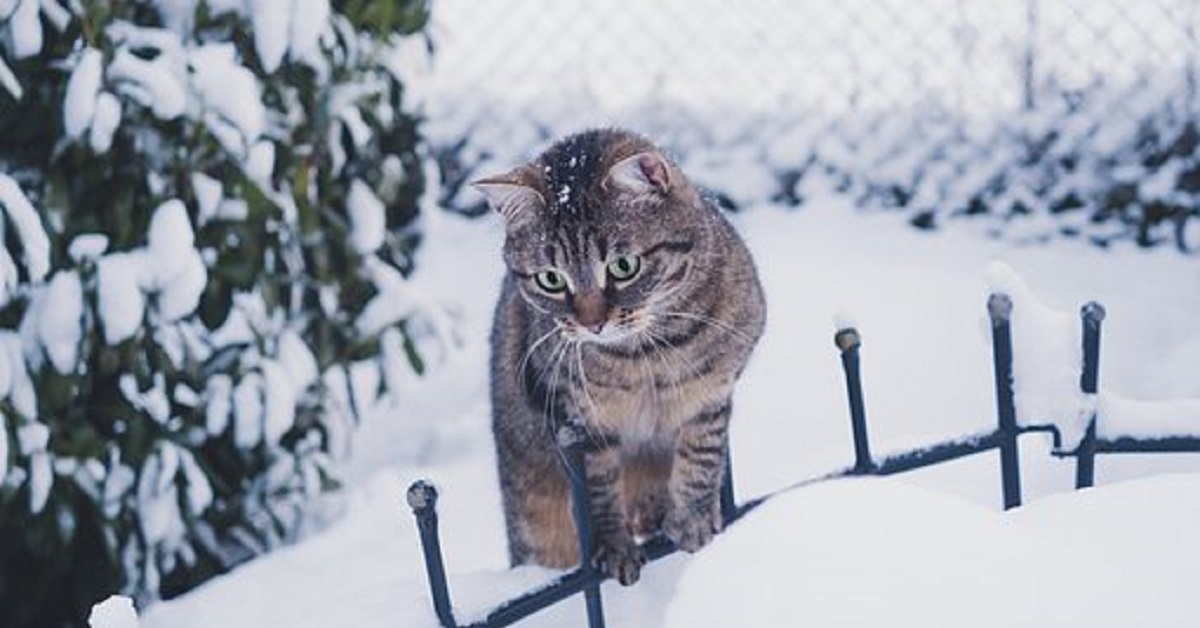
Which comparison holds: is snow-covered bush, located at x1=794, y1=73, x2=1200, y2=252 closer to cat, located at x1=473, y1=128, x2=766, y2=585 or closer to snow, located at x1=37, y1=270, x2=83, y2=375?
cat, located at x1=473, y1=128, x2=766, y2=585

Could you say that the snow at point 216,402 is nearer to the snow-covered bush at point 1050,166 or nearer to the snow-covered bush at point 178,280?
the snow-covered bush at point 178,280

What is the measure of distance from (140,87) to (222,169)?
0.28 metres

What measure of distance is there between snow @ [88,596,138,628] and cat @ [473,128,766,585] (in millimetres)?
603

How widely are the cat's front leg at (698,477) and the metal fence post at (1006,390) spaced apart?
33 centimetres

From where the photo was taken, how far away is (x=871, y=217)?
13.1 ft

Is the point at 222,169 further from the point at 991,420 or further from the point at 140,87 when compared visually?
the point at 991,420

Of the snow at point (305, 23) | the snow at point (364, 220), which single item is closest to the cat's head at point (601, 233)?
the snow at point (305, 23)

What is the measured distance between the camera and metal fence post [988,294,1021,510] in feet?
4.97

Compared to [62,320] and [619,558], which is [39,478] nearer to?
[62,320]

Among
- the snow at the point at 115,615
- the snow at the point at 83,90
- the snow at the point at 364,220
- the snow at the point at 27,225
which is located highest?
the snow at the point at 83,90

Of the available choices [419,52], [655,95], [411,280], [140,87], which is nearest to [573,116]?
[655,95]

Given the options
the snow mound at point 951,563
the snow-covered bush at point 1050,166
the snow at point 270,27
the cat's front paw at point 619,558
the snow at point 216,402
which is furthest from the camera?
the snow-covered bush at point 1050,166

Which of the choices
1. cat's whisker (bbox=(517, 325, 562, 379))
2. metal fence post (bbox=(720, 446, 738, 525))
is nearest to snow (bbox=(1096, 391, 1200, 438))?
metal fence post (bbox=(720, 446, 738, 525))

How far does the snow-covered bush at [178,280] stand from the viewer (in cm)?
228
